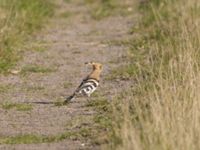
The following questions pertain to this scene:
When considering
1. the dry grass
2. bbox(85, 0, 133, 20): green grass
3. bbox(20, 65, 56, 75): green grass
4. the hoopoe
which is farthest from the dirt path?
the dry grass

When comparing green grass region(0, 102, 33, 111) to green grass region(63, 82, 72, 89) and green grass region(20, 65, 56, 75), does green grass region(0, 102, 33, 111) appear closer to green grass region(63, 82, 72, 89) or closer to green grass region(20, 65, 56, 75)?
green grass region(63, 82, 72, 89)

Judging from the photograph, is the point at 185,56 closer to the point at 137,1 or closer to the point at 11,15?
the point at 11,15

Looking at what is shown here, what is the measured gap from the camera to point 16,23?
607 inches

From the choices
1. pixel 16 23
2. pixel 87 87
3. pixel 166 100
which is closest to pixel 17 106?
pixel 87 87

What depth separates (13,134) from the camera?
905cm

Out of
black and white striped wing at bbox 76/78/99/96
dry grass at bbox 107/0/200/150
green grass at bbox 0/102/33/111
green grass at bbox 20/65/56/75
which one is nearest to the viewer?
dry grass at bbox 107/0/200/150

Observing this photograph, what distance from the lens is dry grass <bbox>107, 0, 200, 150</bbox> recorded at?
7.09 metres

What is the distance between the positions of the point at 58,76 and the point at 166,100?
4.33m

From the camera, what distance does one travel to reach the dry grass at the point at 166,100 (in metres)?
7.09

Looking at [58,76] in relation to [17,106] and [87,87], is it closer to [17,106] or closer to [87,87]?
[17,106]

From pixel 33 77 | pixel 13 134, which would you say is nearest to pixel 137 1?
pixel 33 77

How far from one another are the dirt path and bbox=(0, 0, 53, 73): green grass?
199 mm

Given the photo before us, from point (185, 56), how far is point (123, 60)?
11.3 feet

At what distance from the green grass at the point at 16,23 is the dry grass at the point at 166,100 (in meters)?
1.84
